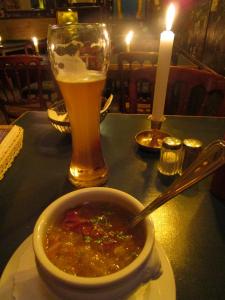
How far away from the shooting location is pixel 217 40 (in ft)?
6.72

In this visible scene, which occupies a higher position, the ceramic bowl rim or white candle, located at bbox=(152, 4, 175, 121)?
white candle, located at bbox=(152, 4, 175, 121)

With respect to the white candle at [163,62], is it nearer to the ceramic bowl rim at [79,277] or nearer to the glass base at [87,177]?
the glass base at [87,177]

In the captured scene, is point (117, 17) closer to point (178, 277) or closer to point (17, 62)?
point (17, 62)

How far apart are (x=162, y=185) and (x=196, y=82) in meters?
0.85

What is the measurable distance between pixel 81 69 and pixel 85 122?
0.42ft

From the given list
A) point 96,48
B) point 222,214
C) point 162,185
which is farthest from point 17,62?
point 222,214

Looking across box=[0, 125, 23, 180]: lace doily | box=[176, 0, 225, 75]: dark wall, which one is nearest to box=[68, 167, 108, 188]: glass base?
box=[0, 125, 23, 180]: lace doily

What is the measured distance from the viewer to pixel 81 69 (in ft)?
1.99

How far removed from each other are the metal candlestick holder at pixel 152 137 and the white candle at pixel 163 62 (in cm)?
3

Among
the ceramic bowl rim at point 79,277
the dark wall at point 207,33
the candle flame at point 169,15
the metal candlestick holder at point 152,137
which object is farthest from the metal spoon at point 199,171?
the dark wall at point 207,33

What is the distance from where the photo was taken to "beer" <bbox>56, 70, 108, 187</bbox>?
577 mm

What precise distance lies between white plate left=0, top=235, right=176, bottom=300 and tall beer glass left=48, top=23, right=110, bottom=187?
0.78 feet

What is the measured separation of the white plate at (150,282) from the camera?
385 mm

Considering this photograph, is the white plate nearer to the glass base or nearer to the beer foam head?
the glass base
